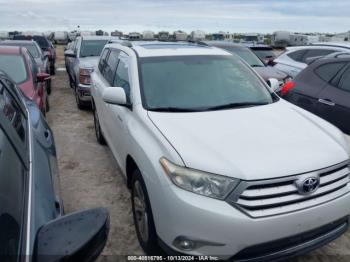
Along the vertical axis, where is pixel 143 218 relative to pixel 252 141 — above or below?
below

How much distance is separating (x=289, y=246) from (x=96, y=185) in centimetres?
277

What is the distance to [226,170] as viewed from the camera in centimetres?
251

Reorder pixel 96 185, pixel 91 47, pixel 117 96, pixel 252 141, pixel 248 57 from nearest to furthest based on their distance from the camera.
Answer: pixel 252 141 → pixel 117 96 → pixel 96 185 → pixel 248 57 → pixel 91 47

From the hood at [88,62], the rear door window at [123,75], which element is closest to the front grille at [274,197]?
the rear door window at [123,75]

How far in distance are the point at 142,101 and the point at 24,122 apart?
3.70ft

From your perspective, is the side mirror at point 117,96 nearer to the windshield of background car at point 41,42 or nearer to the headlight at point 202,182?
the headlight at point 202,182

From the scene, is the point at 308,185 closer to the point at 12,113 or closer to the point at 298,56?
the point at 12,113

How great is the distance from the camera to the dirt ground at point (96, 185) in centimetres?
332

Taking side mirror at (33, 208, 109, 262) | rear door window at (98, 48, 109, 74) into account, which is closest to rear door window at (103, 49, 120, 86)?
rear door window at (98, 48, 109, 74)

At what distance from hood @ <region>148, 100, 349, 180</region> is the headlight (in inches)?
1.7

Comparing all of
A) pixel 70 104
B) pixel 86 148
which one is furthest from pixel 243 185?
pixel 70 104

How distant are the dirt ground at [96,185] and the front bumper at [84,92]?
0.48m

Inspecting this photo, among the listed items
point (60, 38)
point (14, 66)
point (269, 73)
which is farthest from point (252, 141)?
point (60, 38)

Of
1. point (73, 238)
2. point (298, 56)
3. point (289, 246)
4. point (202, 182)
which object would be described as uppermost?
point (73, 238)
